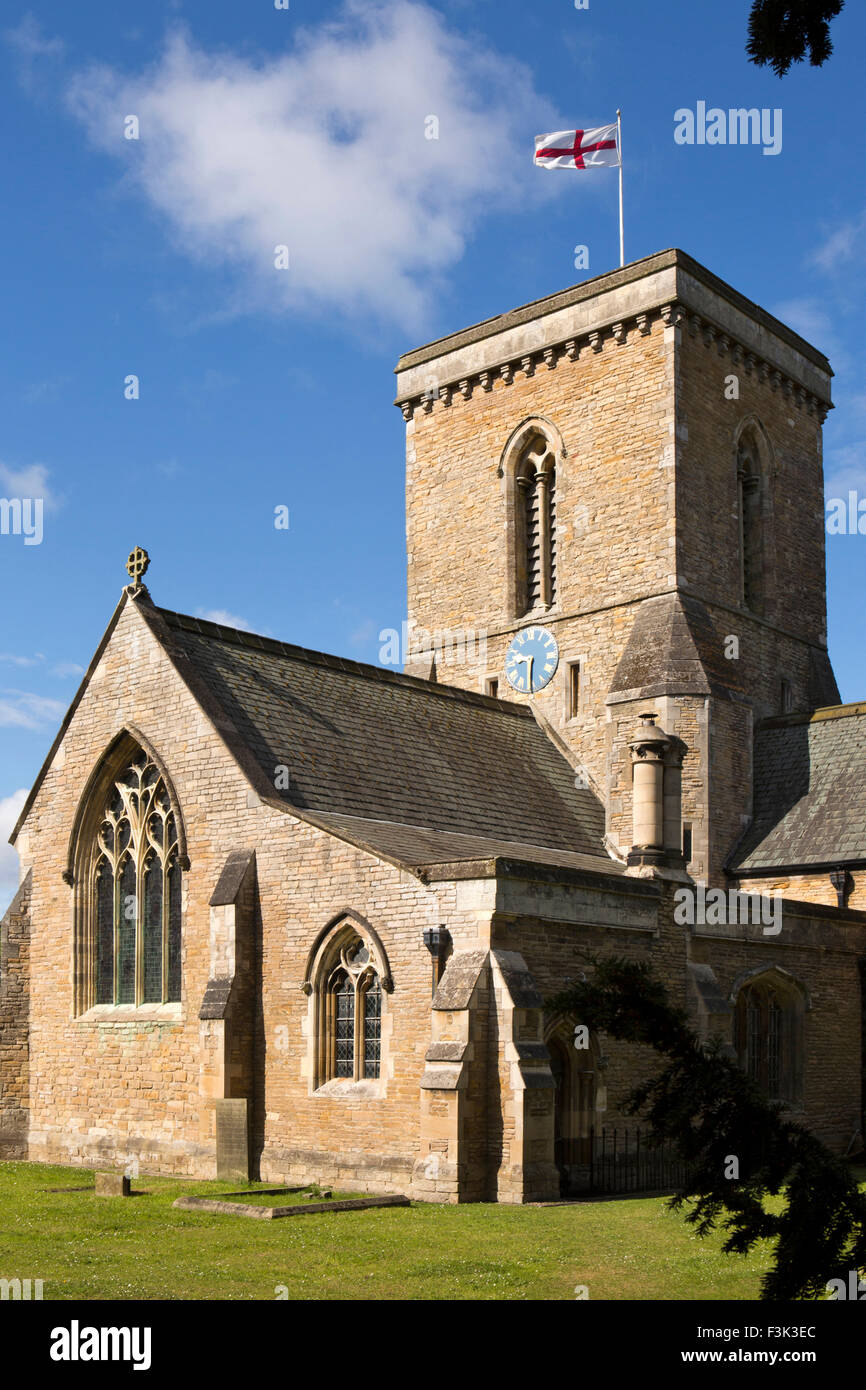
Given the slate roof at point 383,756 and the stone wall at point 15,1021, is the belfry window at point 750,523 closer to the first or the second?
the slate roof at point 383,756

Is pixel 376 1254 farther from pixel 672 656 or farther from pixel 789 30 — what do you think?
pixel 672 656

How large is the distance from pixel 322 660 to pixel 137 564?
4.00 m

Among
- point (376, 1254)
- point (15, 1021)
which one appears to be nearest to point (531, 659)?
point (15, 1021)

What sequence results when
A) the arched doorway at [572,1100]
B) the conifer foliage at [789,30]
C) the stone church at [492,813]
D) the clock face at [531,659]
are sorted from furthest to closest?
the clock face at [531,659] < the arched doorway at [572,1100] < the stone church at [492,813] < the conifer foliage at [789,30]

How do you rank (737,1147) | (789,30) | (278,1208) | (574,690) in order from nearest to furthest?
(737,1147)
(789,30)
(278,1208)
(574,690)

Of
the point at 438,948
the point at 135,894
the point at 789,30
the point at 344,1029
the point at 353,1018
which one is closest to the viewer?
the point at 789,30

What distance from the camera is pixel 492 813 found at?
24.6 metres

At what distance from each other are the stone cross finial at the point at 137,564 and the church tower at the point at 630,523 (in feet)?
33.2

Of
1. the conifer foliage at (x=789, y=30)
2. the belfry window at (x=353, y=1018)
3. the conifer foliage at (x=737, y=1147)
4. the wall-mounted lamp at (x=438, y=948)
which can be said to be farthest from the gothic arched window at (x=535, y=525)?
the conifer foliage at (x=737, y=1147)

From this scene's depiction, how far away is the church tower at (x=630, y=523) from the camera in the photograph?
28516 millimetres

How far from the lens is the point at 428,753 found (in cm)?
2498

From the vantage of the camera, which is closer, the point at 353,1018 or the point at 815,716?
the point at 353,1018
